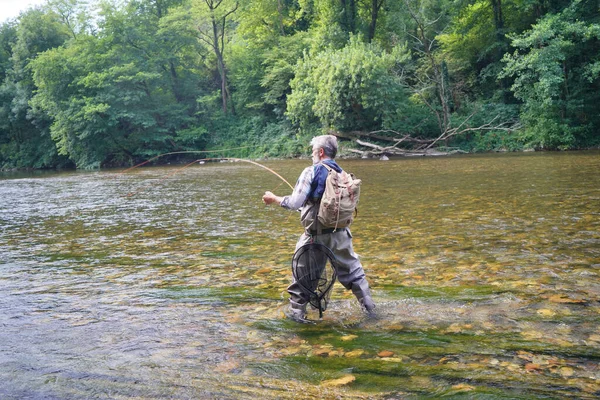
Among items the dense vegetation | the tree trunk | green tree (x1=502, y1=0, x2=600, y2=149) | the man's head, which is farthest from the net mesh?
the tree trunk

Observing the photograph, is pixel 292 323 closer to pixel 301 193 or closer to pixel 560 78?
pixel 301 193

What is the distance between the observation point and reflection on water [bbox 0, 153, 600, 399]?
138 inches

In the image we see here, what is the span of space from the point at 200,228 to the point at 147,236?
1059mm

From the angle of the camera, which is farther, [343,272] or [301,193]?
[343,272]

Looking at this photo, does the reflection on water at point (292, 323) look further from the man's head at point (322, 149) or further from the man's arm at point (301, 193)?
the man's head at point (322, 149)

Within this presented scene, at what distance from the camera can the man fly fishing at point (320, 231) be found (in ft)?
15.3

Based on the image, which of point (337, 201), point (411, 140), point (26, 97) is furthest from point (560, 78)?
point (26, 97)

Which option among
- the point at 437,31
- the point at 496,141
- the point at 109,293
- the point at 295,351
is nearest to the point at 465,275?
the point at 295,351

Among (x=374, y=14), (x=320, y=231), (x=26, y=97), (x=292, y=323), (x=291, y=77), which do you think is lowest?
(x=292, y=323)

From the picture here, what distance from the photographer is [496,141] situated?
30.0 metres

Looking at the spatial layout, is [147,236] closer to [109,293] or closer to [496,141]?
[109,293]

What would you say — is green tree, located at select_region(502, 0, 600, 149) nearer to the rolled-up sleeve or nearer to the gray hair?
the gray hair

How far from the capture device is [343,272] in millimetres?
4844

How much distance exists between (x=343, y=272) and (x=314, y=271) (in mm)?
280
